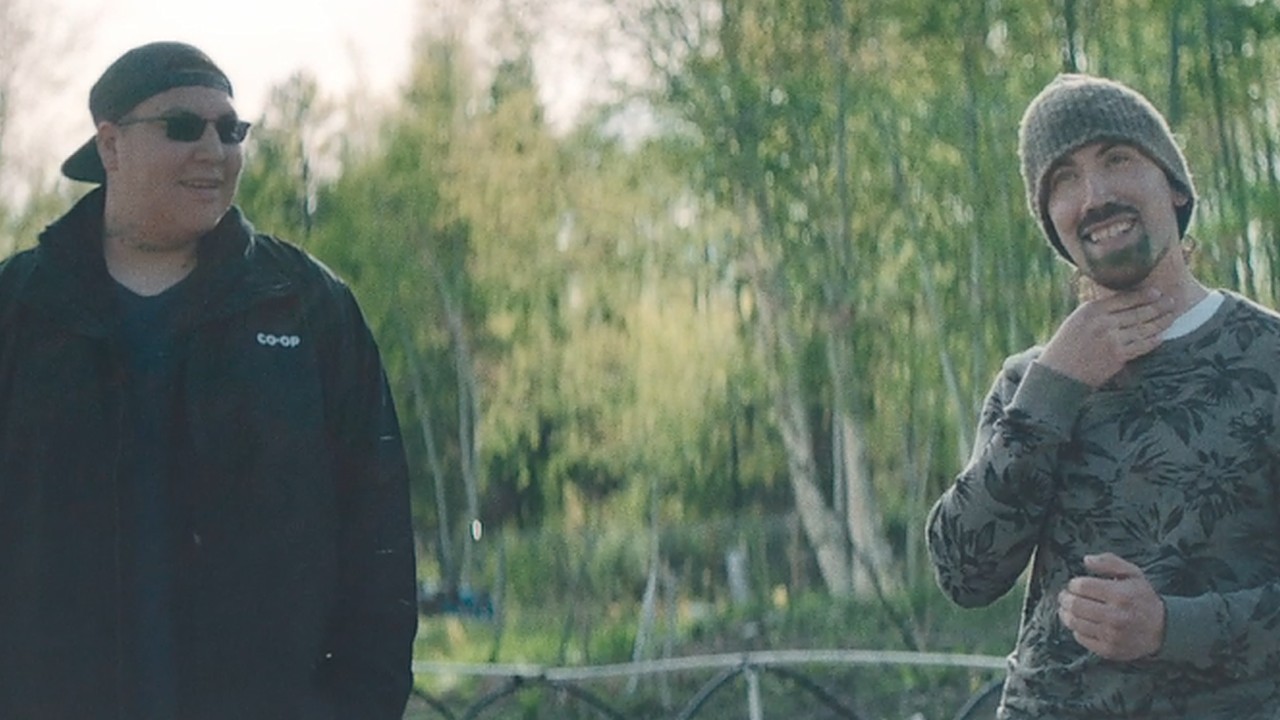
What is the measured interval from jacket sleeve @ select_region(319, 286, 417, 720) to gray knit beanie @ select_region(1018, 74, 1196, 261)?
766mm

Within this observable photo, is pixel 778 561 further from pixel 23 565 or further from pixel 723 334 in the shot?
pixel 23 565

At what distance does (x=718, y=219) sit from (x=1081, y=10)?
387 cm

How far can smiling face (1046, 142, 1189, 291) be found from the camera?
1.79m

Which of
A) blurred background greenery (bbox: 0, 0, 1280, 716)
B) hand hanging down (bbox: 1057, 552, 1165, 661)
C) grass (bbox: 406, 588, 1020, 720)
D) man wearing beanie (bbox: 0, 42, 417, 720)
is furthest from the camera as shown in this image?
blurred background greenery (bbox: 0, 0, 1280, 716)

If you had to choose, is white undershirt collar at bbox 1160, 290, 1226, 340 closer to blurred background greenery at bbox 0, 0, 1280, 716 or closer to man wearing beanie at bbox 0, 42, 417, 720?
man wearing beanie at bbox 0, 42, 417, 720

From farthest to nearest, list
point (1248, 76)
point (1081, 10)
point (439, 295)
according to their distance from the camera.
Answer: point (439, 295) → point (1081, 10) → point (1248, 76)

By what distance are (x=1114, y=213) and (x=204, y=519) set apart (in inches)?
39.6

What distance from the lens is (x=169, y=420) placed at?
6.71 ft

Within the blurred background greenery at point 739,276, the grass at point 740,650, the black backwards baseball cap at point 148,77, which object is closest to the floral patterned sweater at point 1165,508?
the black backwards baseball cap at point 148,77

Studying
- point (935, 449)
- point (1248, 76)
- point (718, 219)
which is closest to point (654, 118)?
point (718, 219)

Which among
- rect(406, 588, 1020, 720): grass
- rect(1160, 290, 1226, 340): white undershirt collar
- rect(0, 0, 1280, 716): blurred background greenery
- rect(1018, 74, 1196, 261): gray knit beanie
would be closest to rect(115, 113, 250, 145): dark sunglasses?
rect(1018, 74, 1196, 261): gray knit beanie

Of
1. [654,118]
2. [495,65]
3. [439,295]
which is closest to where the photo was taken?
[654,118]

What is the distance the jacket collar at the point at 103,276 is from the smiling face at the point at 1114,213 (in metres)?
0.87

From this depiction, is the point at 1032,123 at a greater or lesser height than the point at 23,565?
greater
